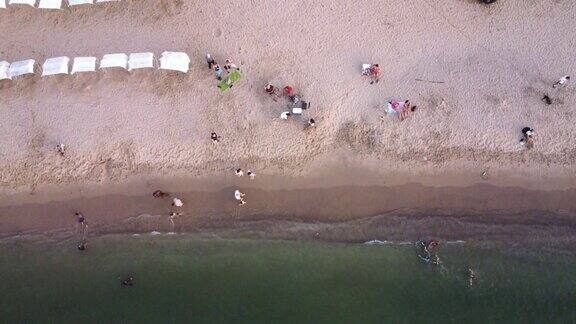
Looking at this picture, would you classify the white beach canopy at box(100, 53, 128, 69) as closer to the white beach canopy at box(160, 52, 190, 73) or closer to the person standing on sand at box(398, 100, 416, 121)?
the white beach canopy at box(160, 52, 190, 73)

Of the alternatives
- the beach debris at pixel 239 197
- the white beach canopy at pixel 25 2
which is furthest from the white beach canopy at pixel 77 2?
the beach debris at pixel 239 197

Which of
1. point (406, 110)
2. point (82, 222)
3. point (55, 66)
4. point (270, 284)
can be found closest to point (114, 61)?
point (55, 66)

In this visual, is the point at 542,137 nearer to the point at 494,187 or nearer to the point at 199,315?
the point at 494,187

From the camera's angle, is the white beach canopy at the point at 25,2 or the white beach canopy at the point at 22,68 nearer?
the white beach canopy at the point at 22,68

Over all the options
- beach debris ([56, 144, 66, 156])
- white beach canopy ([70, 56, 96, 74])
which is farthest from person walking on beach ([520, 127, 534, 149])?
beach debris ([56, 144, 66, 156])

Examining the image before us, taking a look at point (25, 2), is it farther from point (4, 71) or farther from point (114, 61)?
point (114, 61)

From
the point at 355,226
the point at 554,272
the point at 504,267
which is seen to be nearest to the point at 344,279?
the point at 355,226

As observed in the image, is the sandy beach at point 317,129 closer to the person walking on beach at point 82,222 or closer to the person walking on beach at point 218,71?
the person walking on beach at point 82,222
